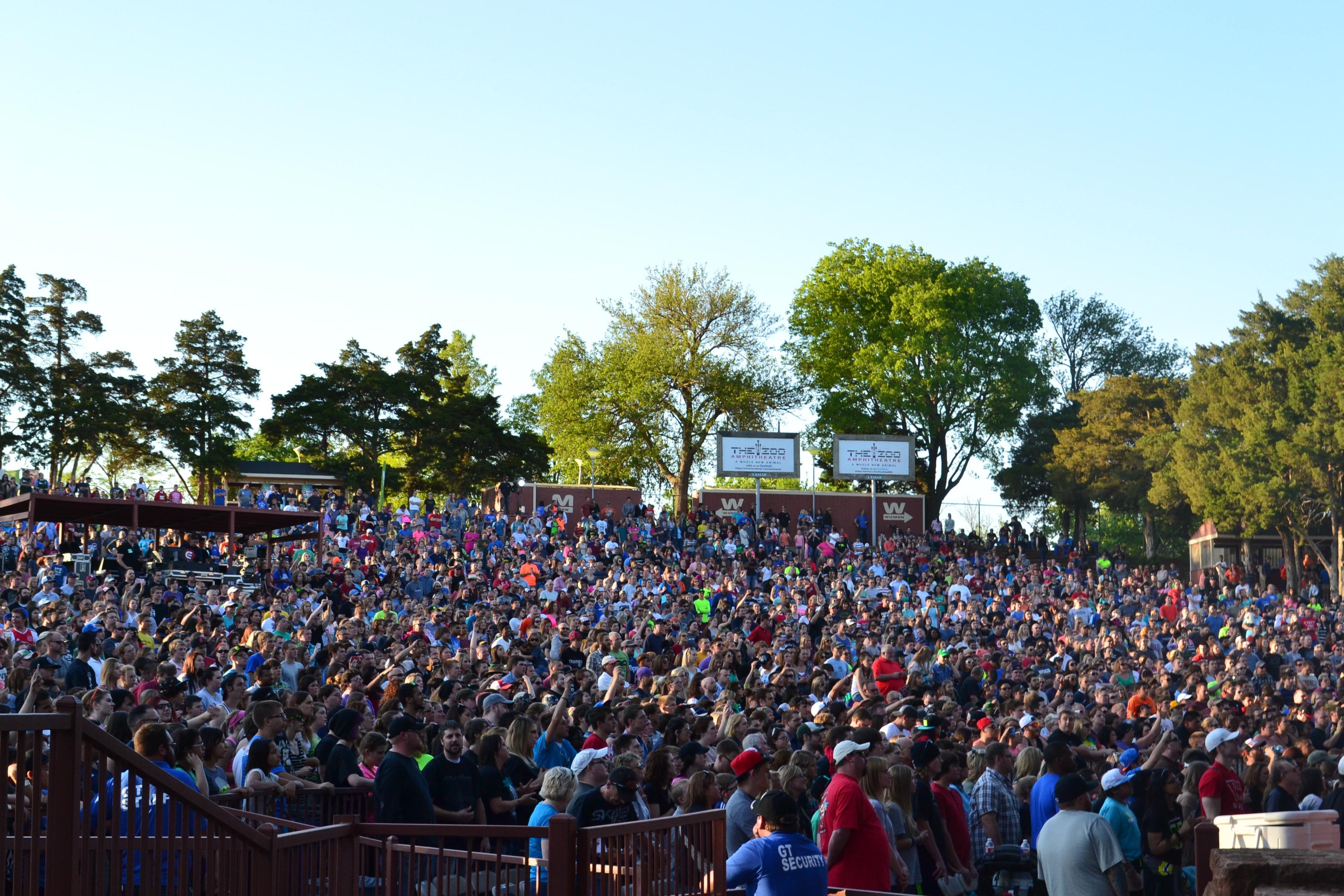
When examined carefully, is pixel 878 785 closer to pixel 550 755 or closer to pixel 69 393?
pixel 550 755

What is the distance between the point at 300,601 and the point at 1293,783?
55.3 ft

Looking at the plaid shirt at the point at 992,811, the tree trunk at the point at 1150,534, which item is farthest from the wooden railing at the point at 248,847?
the tree trunk at the point at 1150,534

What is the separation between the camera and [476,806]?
28.3 feet

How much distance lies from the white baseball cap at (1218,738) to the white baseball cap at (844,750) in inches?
165

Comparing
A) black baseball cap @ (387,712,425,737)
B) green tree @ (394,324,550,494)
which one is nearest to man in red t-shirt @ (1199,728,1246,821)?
black baseball cap @ (387,712,425,737)

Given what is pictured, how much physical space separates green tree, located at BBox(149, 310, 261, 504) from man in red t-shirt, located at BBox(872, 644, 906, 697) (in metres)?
44.3

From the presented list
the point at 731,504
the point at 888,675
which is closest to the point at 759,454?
the point at 731,504

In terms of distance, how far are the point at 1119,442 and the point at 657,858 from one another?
54.5 m

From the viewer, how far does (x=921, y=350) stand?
191 feet

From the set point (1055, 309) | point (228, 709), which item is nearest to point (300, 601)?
point (228, 709)

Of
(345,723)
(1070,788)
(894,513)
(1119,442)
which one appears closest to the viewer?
(1070,788)

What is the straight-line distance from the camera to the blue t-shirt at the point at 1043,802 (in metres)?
9.25

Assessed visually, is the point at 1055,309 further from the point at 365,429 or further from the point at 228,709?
the point at 228,709

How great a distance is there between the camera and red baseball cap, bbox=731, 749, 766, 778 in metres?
7.84
